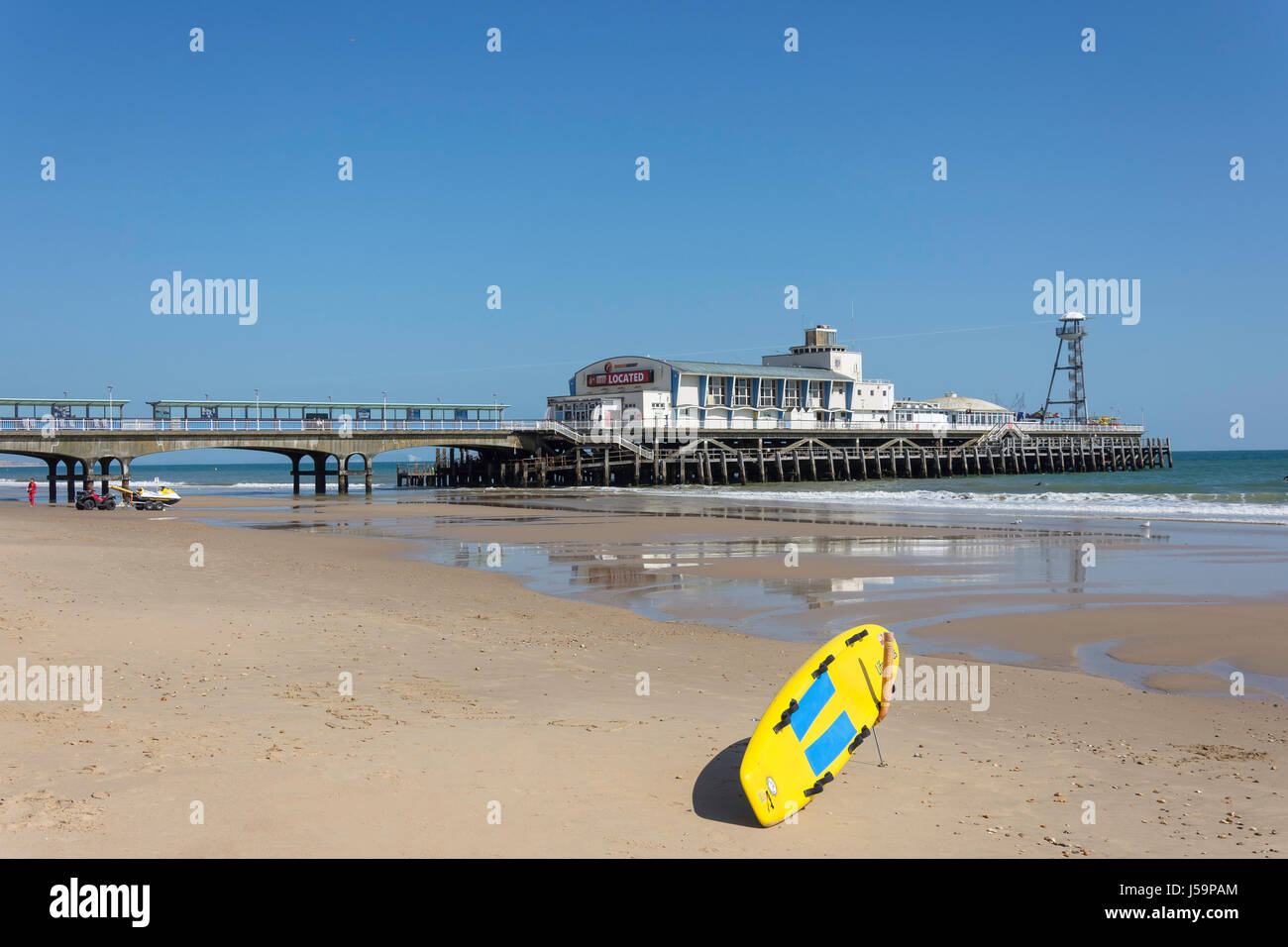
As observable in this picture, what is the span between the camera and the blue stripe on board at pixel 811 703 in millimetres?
6535

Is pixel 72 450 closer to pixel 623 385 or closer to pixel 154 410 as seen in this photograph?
pixel 154 410

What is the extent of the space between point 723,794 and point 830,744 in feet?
2.91

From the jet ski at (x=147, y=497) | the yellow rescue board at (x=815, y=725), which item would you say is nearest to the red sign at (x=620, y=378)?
the jet ski at (x=147, y=497)

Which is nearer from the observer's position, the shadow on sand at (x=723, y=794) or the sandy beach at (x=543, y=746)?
the sandy beach at (x=543, y=746)

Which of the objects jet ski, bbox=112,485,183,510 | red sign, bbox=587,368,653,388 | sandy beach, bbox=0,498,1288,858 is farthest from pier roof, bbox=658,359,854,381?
sandy beach, bbox=0,498,1288,858

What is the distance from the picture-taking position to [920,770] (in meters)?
6.87

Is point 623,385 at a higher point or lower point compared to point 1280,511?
higher

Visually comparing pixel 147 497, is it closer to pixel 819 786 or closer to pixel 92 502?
pixel 92 502

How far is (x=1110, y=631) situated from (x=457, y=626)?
8814 mm

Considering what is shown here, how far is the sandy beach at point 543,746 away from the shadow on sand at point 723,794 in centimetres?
2

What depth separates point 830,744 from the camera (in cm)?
662

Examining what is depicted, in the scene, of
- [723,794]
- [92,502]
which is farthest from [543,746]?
[92,502]

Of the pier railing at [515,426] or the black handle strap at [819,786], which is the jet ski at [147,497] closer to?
the pier railing at [515,426]
